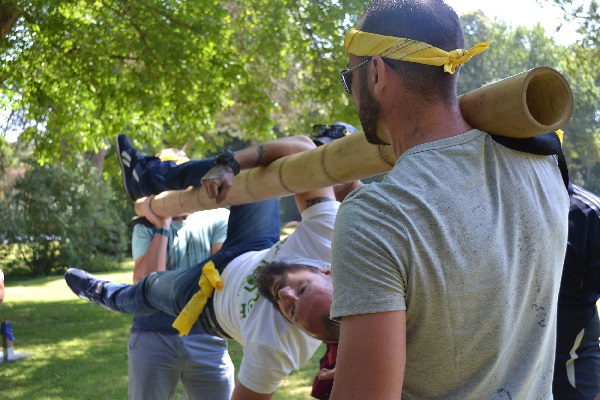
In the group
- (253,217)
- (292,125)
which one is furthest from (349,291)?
(292,125)

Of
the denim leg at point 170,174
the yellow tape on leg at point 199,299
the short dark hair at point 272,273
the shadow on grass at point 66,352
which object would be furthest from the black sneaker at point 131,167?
the shadow on grass at point 66,352

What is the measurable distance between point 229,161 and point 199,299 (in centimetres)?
67

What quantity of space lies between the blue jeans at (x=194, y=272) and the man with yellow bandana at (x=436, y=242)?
210 cm

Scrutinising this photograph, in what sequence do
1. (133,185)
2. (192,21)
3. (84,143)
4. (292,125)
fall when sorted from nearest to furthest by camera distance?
1. (133,185)
2. (192,21)
3. (84,143)
4. (292,125)

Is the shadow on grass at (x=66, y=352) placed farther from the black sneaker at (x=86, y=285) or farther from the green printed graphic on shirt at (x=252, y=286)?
the green printed graphic on shirt at (x=252, y=286)

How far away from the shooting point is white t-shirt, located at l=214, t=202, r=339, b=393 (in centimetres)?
259

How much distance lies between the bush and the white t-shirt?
44.2 ft

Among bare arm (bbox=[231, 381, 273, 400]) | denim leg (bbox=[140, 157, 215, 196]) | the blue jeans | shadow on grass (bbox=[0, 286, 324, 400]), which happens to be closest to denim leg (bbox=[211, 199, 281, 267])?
the blue jeans

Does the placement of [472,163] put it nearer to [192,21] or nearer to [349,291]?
[349,291]

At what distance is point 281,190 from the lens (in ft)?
9.62

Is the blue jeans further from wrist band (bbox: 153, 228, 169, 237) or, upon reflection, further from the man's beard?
the man's beard

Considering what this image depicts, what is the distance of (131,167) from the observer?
4090 mm

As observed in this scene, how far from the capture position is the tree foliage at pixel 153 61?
8422mm

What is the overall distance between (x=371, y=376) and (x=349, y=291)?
0.46 ft
